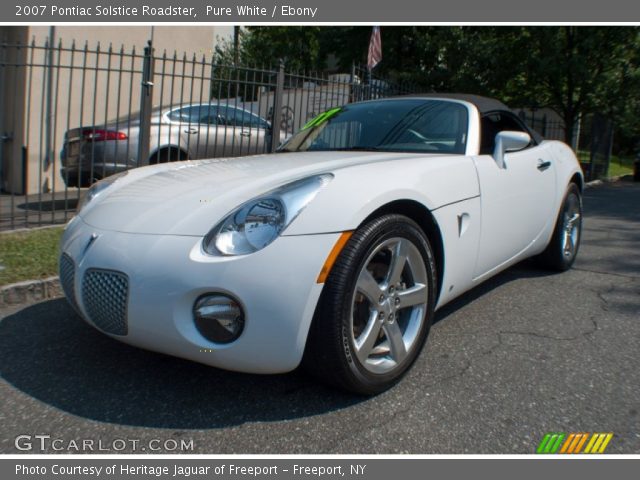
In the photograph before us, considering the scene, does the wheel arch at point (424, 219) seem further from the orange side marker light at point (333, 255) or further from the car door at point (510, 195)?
the car door at point (510, 195)

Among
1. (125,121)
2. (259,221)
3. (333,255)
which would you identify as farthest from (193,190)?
(125,121)

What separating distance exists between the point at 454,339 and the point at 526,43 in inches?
510

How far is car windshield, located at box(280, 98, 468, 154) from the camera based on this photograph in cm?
332

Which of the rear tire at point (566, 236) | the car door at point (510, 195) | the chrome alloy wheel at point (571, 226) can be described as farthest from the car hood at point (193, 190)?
the chrome alloy wheel at point (571, 226)

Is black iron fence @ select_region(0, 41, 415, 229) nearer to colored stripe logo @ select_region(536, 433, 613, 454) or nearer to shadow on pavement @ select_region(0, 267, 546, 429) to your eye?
shadow on pavement @ select_region(0, 267, 546, 429)

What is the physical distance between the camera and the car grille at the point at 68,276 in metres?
2.42

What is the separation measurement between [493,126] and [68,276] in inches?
108

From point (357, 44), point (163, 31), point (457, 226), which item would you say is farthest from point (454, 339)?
point (357, 44)

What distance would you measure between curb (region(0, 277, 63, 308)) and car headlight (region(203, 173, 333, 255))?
206 centimetres

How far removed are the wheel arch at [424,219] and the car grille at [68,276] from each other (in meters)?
1.30

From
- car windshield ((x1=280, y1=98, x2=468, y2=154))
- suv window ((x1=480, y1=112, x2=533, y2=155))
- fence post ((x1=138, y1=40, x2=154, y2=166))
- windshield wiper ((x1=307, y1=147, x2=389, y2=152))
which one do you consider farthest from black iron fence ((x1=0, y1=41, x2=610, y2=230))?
suv window ((x1=480, y1=112, x2=533, y2=155))

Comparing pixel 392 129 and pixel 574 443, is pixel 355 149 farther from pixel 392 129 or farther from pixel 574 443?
pixel 574 443

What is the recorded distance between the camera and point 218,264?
2061mm

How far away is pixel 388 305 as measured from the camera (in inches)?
96.2
